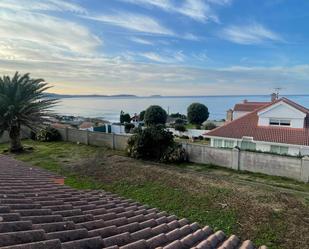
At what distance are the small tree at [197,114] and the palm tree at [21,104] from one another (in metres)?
35.6

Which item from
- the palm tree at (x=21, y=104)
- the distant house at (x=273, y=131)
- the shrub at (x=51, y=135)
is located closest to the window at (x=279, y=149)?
the distant house at (x=273, y=131)

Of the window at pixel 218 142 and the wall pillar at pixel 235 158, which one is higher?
the window at pixel 218 142

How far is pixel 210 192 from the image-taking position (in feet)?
50.6

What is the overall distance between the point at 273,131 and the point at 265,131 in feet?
2.11

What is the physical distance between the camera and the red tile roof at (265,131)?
24047 millimetres

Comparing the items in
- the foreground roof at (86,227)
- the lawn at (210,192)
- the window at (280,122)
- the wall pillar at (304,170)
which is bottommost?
the lawn at (210,192)

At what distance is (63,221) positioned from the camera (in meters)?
4.09

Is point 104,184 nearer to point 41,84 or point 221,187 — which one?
point 221,187

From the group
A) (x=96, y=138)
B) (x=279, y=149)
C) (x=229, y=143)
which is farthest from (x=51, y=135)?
(x=279, y=149)

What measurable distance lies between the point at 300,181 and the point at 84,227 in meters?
16.7

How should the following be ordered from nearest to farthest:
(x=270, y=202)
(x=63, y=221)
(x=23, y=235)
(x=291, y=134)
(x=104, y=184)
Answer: (x=23, y=235)
(x=63, y=221)
(x=270, y=202)
(x=104, y=184)
(x=291, y=134)

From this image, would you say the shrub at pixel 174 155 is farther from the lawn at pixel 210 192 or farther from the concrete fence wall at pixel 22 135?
the concrete fence wall at pixel 22 135

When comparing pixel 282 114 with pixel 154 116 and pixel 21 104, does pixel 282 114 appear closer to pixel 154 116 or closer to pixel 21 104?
pixel 21 104

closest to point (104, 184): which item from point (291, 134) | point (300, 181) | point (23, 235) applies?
point (300, 181)
